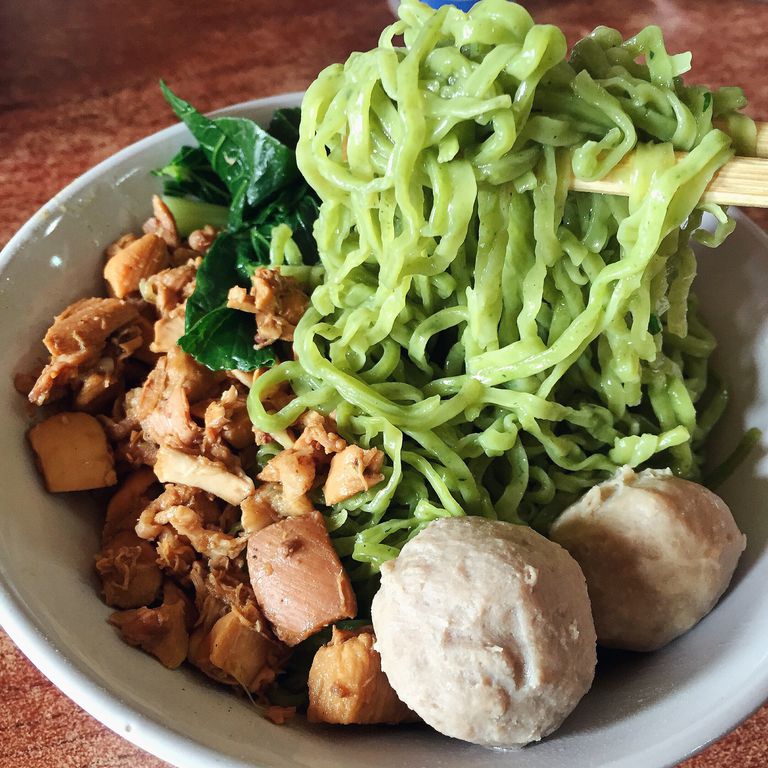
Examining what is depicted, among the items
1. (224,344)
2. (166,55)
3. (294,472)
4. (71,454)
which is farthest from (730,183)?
(166,55)

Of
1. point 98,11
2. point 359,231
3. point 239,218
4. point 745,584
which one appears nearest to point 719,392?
point 745,584

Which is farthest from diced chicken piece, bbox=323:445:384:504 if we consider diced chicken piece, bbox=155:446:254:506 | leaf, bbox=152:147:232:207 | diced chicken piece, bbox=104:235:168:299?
leaf, bbox=152:147:232:207

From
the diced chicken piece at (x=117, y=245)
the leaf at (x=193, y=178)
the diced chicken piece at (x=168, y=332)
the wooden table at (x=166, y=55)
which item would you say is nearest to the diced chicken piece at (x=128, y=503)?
the diced chicken piece at (x=168, y=332)

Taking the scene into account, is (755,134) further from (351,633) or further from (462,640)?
(351,633)

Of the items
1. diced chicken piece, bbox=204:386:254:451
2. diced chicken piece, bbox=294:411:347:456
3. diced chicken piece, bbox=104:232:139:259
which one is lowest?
diced chicken piece, bbox=294:411:347:456

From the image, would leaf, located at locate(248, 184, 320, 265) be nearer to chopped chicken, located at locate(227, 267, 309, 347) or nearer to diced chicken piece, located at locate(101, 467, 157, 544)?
chopped chicken, located at locate(227, 267, 309, 347)

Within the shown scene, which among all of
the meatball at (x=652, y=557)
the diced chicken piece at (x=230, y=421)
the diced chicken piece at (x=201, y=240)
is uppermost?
the diced chicken piece at (x=201, y=240)

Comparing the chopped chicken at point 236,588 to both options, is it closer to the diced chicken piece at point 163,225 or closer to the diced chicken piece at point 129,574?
the diced chicken piece at point 129,574
